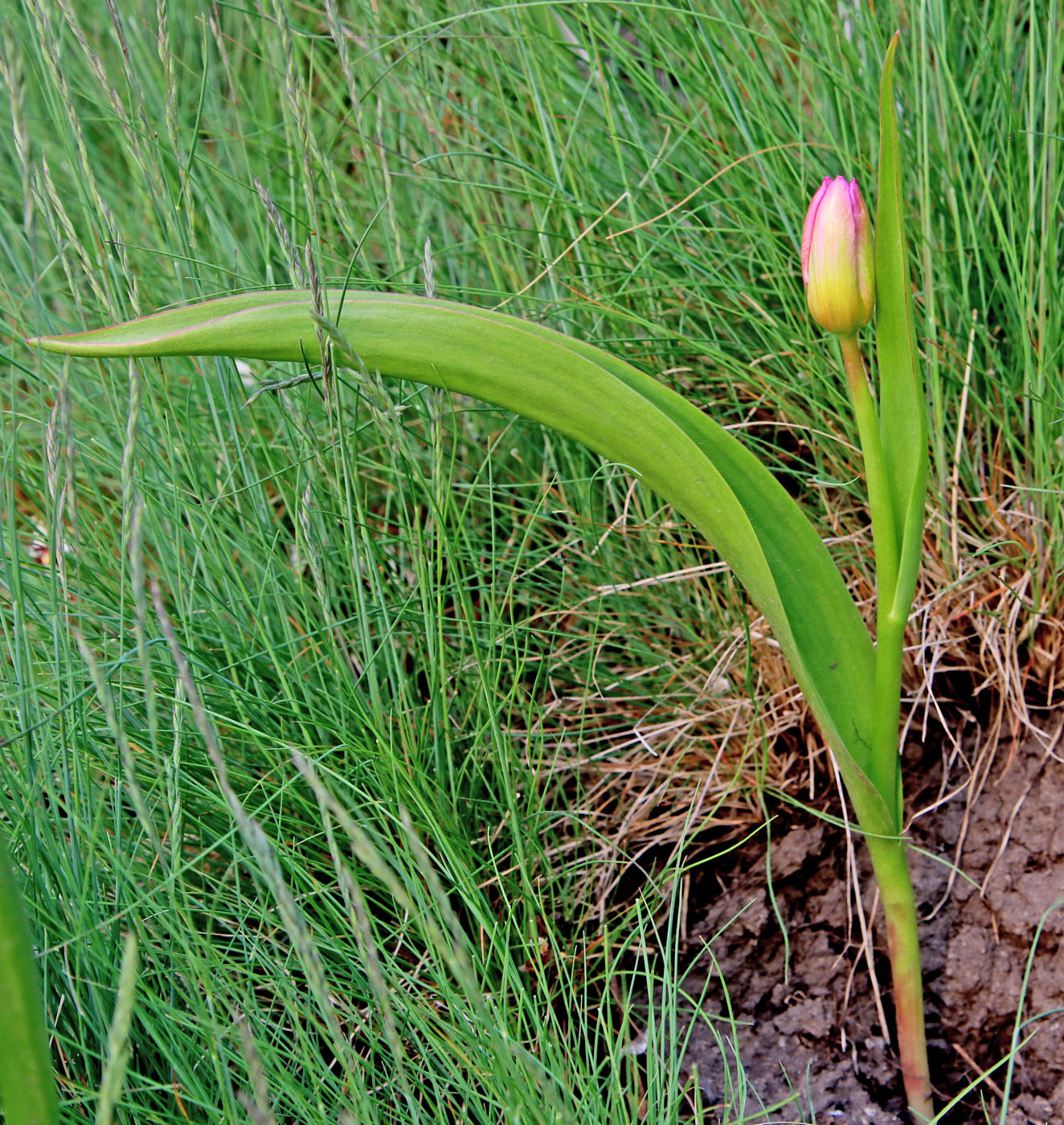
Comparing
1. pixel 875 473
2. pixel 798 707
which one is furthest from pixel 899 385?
pixel 798 707

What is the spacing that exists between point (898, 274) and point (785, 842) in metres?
0.55

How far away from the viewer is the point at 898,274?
626mm

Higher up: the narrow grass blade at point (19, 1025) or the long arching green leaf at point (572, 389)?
the long arching green leaf at point (572, 389)

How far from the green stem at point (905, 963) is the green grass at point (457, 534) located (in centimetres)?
17

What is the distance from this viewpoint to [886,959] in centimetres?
90

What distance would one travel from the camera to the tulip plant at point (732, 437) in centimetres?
61

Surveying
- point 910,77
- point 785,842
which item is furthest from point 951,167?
point 785,842

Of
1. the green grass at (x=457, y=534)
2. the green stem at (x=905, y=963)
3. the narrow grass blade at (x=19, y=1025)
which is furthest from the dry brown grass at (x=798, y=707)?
the narrow grass blade at (x=19, y=1025)

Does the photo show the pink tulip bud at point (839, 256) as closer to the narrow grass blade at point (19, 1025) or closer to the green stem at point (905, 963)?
the green stem at point (905, 963)

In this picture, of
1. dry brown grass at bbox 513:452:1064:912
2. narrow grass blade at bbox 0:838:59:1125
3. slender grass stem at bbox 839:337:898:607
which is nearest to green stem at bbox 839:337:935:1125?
slender grass stem at bbox 839:337:898:607

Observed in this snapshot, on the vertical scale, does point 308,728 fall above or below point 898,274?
below

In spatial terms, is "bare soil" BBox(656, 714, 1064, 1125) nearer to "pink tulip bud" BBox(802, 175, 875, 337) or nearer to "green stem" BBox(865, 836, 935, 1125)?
"green stem" BBox(865, 836, 935, 1125)

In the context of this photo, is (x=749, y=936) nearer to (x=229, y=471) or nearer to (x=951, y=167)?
(x=229, y=471)

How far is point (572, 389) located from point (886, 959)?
0.60 metres
